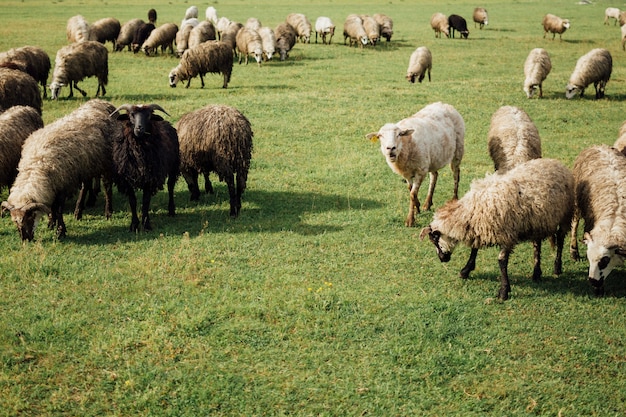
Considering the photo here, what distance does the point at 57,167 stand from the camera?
891 cm

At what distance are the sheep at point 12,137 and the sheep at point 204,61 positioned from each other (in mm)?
10665

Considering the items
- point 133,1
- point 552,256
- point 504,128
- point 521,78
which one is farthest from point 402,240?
point 133,1

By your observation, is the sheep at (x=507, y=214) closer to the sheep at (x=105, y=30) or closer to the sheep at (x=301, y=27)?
the sheep at (x=105, y=30)

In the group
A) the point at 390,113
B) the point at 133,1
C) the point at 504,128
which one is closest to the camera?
the point at 504,128

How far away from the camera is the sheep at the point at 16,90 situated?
42.7 ft

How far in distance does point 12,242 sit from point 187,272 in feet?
9.92

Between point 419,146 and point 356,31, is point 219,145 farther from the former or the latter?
point 356,31

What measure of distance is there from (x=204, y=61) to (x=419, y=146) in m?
13.2

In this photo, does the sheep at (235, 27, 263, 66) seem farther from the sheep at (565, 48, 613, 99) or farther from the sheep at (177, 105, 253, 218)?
the sheep at (177, 105, 253, 218)

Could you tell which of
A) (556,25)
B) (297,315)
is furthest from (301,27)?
(297,315)

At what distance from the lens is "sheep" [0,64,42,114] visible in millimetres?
13000

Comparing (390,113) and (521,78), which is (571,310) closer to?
(390,113)

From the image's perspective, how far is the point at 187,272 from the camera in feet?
25.4

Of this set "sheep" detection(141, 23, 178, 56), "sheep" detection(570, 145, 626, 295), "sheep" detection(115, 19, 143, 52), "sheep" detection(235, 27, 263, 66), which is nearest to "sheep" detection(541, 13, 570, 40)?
"sheep" detection(235, 27, 263, 66)
